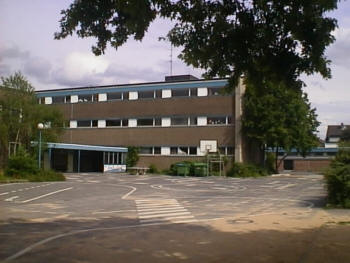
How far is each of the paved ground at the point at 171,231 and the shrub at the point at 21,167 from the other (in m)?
13.0

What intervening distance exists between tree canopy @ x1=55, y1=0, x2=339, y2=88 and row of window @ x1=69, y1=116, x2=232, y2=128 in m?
41.4

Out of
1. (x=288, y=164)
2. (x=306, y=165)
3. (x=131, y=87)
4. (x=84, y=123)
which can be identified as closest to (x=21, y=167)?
(x=131, y=87)

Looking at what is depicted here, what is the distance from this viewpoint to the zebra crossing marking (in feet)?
46.5

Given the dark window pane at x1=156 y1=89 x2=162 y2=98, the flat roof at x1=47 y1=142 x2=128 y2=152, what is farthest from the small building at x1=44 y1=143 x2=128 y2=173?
the dark window pane at x1=156 y1=89 x2=162 y2=98

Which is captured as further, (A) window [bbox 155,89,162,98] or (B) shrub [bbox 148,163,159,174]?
(A) window [bbox 155,89,162,98]

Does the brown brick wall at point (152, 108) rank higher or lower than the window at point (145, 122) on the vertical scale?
higher

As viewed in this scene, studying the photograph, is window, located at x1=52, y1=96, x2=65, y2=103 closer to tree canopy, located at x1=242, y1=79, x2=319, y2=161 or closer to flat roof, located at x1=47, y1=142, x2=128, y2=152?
flat roof, located at x1=47, y1=142, x2=128, y2=152

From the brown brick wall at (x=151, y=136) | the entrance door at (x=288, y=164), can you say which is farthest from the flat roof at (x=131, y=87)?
the entrance door at (x=288, y=164)

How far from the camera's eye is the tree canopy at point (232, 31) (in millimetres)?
8102

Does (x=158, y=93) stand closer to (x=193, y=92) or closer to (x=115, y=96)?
(x=193, y=92)

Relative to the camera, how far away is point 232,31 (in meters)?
8.72

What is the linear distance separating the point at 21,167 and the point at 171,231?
23340 mm

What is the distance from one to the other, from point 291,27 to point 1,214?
35.3 ft

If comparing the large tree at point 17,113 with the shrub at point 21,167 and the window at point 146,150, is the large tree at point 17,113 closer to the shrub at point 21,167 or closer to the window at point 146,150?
the shrub at point 21,167
